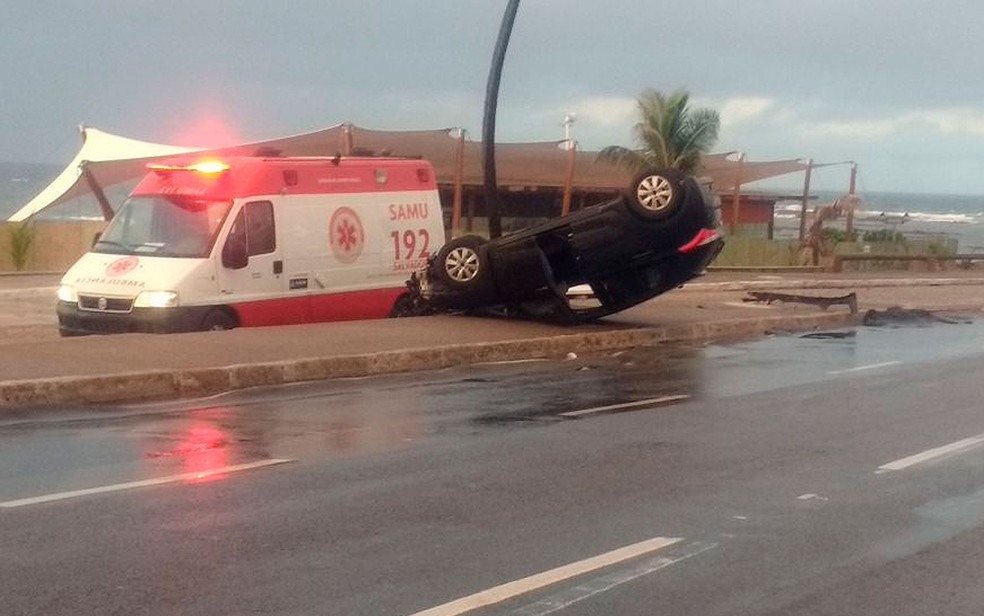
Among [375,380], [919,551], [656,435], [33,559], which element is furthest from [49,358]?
[919,551]

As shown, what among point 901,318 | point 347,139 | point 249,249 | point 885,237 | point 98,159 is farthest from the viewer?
point 885,237

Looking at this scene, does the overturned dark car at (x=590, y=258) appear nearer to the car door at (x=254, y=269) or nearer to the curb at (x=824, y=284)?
the car door at (x=254, y=269)

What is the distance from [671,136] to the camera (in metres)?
42.4

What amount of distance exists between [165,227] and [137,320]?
58.7 inches

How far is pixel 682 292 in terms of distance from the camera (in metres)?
29.3

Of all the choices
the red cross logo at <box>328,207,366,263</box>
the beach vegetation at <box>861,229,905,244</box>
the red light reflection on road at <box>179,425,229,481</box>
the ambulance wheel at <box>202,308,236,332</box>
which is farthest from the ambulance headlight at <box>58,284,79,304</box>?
the beach vegetation at <box>861,229,905,244</box>

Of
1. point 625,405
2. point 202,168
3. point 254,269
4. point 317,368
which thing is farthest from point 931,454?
point 202,168

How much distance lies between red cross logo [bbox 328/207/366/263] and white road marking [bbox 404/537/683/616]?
37.6 ft

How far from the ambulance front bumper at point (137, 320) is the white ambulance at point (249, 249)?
0.04ft

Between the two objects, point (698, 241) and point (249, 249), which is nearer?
point (249, 249)

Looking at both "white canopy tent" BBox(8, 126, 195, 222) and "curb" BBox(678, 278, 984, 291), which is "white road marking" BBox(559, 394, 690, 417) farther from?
"white canopy tent" BBox(8, 126, 195, 222)

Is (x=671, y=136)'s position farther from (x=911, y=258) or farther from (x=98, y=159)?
(x=98, y=159)

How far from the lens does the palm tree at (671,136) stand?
42.2 metres

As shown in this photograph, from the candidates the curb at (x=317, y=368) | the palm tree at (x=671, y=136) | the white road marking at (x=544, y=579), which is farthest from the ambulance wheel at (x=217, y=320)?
the palm tree at (x=671, y=136)
